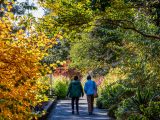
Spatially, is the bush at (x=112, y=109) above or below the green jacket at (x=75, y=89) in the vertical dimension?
below

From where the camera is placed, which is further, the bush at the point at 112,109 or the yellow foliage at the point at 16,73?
the bush at the point at 112,109

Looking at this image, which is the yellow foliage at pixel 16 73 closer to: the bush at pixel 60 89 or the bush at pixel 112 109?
the bush at pixel 112 109

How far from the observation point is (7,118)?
22.9ft

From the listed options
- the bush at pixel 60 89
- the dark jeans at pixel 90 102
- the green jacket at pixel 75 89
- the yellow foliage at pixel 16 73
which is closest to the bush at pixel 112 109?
the dark jeans at pixel 90 102

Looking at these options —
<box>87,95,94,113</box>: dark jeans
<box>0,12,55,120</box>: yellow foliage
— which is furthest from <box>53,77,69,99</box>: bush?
<box>0,12,55,120</box>: yellow foliage

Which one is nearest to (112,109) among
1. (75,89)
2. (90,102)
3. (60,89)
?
(90,102)

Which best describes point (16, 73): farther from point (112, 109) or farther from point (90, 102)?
point (90, 102)

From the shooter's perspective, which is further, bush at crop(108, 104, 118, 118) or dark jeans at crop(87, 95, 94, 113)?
dark jeans at crop(87, 95, 94, 113)

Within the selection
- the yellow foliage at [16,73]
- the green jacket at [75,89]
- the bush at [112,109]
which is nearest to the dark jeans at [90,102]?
the green jacket at [75,89]

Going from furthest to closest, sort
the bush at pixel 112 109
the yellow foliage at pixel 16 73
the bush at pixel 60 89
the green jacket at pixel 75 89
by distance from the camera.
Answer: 1. the bush at pixel 60 89
2. the green jacket at pixel 75 89
3. the bush at pixel 112 109
4. the yellow foliage at pixel 16 73

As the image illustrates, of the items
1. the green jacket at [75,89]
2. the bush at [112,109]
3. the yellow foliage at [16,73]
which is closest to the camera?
the yellow foliage at [16,73]

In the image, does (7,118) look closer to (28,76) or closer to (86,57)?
(28,76)

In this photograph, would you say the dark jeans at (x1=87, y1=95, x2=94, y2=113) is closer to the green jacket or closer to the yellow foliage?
the green jacket

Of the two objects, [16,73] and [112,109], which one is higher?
[16,73]
